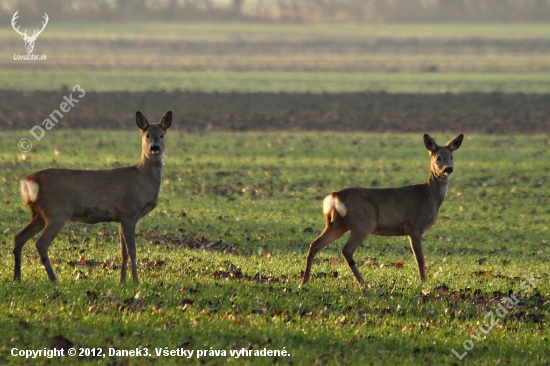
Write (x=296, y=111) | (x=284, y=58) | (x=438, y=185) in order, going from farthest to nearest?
1. (x=284, y=58)
2. (x=296, y=111)
3. (x=438, y=185)

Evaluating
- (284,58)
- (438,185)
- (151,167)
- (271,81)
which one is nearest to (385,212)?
(438,185)

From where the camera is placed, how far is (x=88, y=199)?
12.3m

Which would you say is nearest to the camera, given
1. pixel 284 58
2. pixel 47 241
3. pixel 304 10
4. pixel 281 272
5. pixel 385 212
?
pixel 47 241

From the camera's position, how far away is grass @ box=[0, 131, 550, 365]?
1033 centimetres

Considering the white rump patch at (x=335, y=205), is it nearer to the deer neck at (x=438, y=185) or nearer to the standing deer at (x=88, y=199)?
the deer neck at (x=438, y=185)

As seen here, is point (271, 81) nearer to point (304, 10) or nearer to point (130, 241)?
point (130, 241)

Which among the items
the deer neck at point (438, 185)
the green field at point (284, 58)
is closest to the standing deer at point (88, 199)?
the deer neck at point (438, 185)

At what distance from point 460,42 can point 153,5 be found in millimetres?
46901

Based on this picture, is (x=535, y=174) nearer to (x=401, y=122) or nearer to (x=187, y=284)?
(x=401, y=122)

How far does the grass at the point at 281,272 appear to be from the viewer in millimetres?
10328

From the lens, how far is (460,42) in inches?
3755

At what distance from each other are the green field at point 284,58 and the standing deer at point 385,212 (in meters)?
32.8

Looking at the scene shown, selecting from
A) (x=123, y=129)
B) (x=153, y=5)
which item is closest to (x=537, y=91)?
(x=123, y=129)

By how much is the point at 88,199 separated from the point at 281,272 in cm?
303
